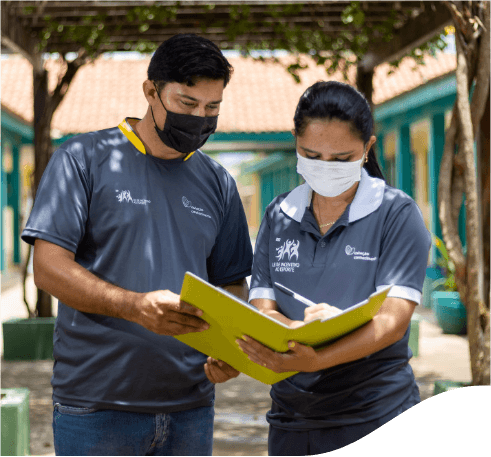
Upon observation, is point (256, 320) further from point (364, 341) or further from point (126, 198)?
point (126, 198)

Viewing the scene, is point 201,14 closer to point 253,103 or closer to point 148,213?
point 148,213

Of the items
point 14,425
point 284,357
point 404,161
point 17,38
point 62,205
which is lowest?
point 14,425

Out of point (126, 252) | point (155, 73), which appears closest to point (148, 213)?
point (126, 252)

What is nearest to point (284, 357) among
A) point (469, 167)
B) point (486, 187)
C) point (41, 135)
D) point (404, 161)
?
point (469, 167)

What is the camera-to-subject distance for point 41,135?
7.51 metres

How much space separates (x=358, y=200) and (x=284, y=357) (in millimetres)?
552

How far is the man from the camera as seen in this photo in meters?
1.98

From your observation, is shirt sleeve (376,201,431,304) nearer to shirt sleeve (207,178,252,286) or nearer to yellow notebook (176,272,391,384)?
yellow notebook (176,272,391,384)

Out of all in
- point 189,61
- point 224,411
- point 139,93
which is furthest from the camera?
point 139,93

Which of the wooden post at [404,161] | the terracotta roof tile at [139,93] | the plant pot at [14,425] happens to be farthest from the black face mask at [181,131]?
the wooden post at [404,161]

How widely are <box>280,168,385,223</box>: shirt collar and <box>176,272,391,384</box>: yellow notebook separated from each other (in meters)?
0.38

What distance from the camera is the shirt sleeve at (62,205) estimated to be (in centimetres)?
197

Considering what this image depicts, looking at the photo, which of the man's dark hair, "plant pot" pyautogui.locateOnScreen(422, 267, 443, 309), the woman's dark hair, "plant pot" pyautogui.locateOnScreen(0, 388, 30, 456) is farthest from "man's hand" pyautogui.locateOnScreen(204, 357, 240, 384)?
"plant pot" pyautogui.locateOnScreen(422, 267, 443, 309)

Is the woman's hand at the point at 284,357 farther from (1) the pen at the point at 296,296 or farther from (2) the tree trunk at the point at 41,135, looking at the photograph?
(2) the tree trunk at the point at 41,135
